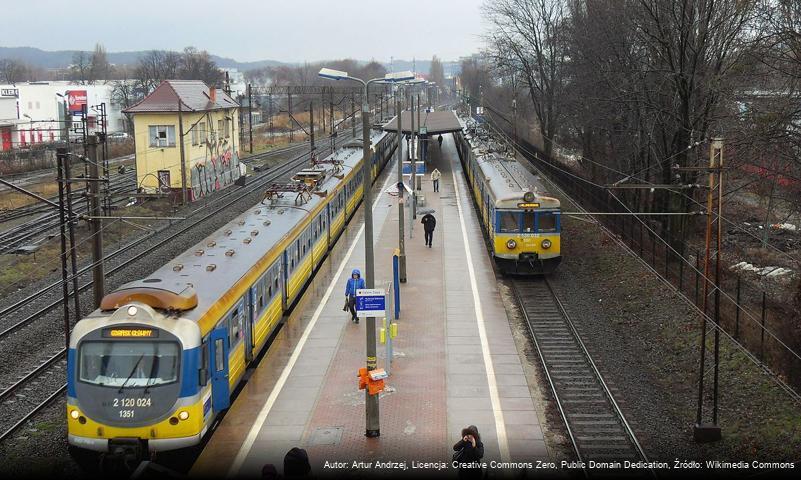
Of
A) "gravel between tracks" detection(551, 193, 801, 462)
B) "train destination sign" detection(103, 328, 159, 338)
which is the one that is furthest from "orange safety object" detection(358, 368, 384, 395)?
"gravel between tracks" detection(551, 193, 801, 462)

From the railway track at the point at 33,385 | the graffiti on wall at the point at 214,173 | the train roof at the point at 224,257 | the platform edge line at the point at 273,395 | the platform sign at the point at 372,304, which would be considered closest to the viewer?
the platform edge line at the point at 273,395

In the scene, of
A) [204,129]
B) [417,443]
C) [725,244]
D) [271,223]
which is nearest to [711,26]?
[725,244]

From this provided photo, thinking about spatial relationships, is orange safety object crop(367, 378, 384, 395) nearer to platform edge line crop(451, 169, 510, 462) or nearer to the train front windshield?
platform edge line crop(451, 169, 510, 462)

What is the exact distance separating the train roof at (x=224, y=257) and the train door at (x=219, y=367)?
0.58 m

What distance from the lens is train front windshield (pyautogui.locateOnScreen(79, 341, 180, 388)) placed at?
1333 cm

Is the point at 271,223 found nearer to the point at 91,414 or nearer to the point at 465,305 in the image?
the point at 465,305

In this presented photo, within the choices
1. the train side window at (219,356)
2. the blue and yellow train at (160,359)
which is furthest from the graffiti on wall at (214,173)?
the train side window at (219,356)

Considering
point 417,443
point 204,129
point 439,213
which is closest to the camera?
point 417,443

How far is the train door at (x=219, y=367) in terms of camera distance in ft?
48.1

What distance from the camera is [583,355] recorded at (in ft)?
68.7

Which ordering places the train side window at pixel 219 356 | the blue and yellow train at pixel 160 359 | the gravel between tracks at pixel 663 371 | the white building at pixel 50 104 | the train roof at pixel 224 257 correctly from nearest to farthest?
the blue and yellow train at pixel 160 359 → the train roof at pixel 224 257 → the train side window at pixel 219 356 → the gravel between tracks at pixel 663 371 → the white building at pixel 50 104

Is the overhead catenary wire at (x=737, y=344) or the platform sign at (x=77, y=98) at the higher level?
the platform sign at (x=77, y=98)

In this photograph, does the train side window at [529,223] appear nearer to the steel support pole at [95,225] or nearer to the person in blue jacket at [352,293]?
the person in blue jacket at [352,293]

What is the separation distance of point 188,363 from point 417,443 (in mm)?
4300
